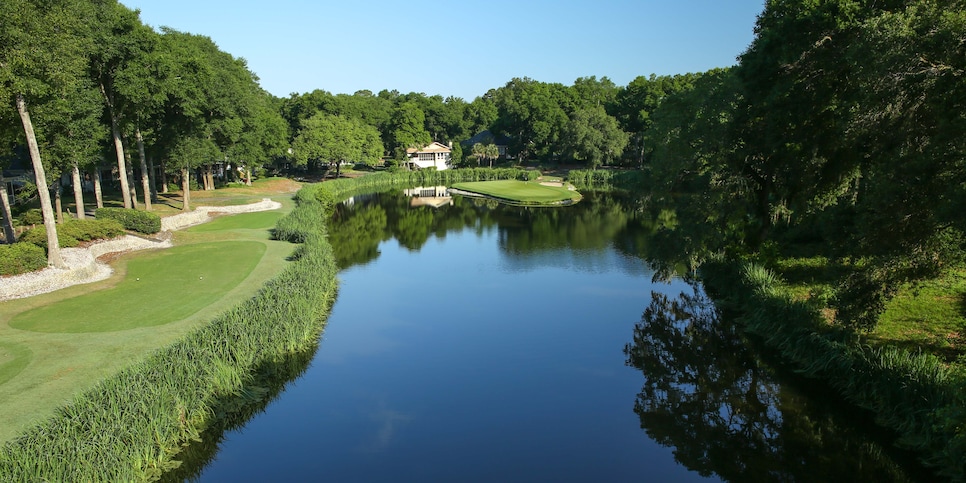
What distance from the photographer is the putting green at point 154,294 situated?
19344 mm

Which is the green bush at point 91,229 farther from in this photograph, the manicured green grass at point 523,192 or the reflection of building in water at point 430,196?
the manicured green grass at point 523,192

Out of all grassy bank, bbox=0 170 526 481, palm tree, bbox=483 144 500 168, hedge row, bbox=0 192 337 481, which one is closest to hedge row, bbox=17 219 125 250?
grassy bank, bbox=0 170 526 481

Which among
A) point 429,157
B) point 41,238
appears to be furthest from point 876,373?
point 429,157

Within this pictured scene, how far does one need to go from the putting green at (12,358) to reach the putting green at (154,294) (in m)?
1.44

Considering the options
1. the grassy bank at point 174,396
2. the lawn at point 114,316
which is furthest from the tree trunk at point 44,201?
the grassy bank at point 174,396

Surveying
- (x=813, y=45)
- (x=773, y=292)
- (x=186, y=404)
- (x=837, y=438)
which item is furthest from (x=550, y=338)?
(x=813, y=45)

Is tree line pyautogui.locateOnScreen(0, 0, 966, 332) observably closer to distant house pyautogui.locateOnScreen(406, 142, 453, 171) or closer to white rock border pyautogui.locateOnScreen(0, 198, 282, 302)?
white rock border pyautogui.locateOnScreen(0, 198, 282, 302)

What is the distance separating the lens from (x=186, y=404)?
47.4 ft

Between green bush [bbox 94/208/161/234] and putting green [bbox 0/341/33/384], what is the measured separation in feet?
54.5

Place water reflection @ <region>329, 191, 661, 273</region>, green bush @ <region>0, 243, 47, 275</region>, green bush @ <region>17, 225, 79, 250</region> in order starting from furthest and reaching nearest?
water reflection @ <region>329, 191, 661, 273</region> < green bush @ <region>17, 225, 79, 250</region> < green bush @ <region>0, 243, 47, 275</region>

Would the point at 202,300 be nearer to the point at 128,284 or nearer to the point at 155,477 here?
the point at 128,284

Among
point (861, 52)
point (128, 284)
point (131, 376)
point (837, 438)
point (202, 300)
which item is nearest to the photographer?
point (131, 376)

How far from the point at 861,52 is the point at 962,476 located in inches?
416

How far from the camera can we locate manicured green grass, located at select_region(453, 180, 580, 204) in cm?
6638
